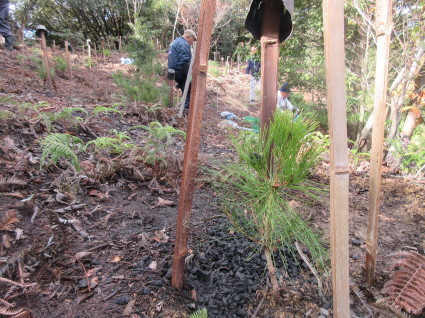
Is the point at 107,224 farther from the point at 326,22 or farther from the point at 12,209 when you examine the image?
the point at 326,22

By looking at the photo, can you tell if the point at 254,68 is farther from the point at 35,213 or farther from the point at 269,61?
the point at 35,213

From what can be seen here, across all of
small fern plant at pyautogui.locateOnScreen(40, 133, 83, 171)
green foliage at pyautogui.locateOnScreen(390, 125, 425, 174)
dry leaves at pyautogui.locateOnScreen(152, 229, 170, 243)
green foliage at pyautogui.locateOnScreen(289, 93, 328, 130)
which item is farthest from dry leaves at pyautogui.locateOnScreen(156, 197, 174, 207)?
green foliage at pyautogui.locateOnScreen(289, 93, 328, 130)

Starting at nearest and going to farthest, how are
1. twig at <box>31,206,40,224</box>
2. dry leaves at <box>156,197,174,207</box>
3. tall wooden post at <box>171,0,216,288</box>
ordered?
tall wooden post at <box>171,0,216,288</box> < twig at <box>31,206,40,224</box> < dry leaves at <box>156,197,174,207</box>

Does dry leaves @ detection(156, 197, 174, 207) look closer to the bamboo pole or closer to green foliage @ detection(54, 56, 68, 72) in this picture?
the bamboo pole

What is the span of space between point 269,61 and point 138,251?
1.25 metres

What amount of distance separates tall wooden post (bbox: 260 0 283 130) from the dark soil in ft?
1.16

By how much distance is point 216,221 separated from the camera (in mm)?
1791

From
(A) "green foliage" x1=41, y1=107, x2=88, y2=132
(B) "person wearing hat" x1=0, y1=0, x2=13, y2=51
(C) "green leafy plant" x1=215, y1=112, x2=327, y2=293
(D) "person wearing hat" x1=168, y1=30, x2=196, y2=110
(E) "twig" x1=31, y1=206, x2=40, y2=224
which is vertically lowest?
(E) "twig" x1=31, y1=206, x2=40, y2=224

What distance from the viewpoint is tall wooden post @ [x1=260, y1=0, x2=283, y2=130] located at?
1336 millimetres

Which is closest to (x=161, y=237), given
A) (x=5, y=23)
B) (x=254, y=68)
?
(x=254, y=68)

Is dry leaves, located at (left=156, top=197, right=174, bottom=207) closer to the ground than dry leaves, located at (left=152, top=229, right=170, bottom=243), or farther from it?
farther from it

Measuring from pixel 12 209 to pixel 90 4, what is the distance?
19768mm

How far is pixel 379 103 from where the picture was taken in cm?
113

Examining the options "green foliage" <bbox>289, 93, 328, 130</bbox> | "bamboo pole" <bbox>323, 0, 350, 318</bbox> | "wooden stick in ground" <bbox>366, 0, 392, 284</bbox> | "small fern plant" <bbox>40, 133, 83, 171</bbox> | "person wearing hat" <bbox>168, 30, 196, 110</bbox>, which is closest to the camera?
"bamboo pole" <bbox>323, 0, 350, 318</bbox>
